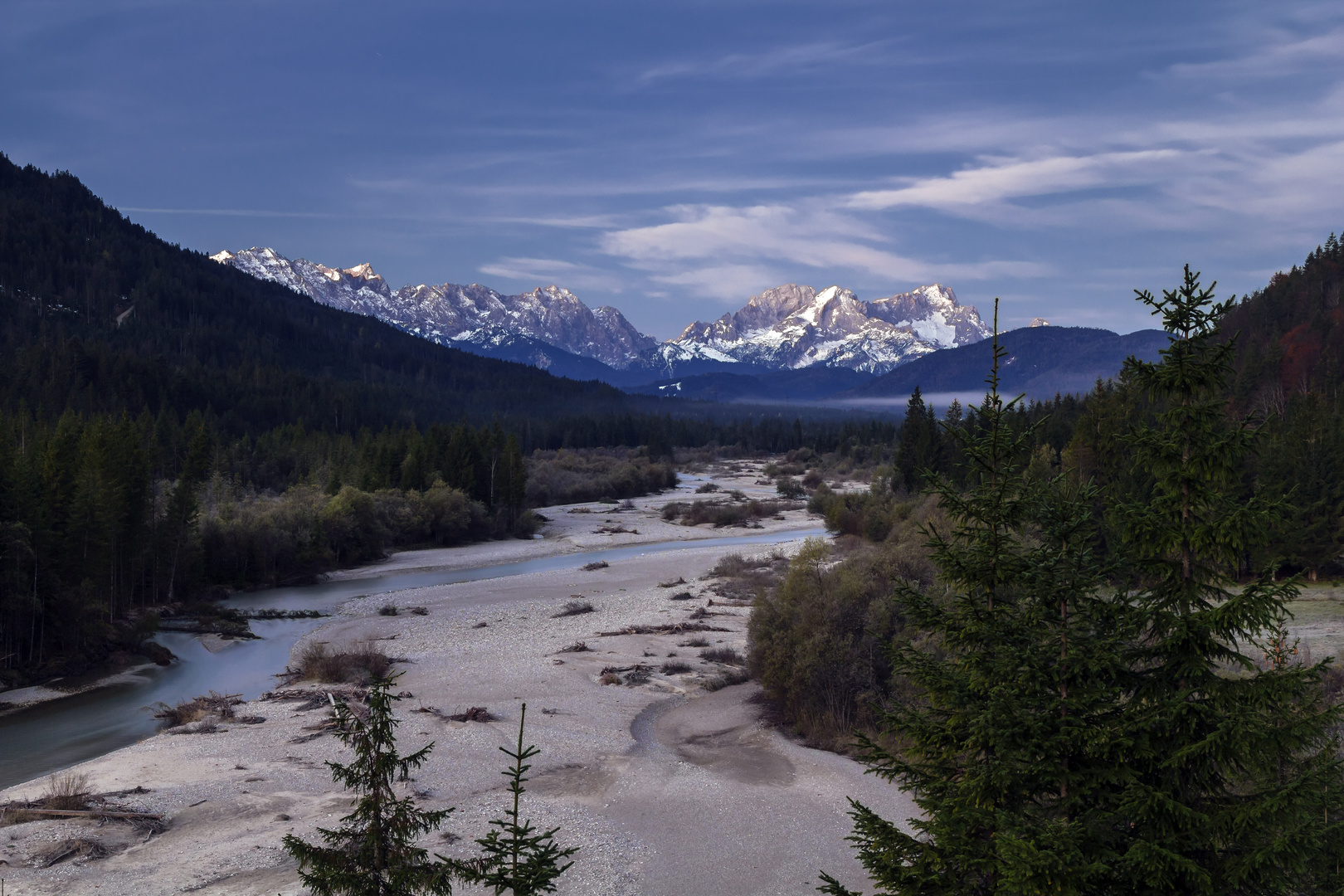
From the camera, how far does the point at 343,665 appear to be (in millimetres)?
31078

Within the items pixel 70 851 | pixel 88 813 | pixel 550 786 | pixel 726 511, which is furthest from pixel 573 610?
pixel 726 511

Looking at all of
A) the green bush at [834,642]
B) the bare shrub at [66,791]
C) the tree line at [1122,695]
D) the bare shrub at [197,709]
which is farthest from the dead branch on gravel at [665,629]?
the tree line at [1122,695]

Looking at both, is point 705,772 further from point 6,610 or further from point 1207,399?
point 6,610

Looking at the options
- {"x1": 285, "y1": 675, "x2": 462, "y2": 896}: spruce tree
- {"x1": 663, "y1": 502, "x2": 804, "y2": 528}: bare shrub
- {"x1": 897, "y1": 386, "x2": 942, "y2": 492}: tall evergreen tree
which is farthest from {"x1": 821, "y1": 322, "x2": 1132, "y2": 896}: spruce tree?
{"x1": 663, "y1": 502, "x2": 804, "y2": 528}: bare shrub

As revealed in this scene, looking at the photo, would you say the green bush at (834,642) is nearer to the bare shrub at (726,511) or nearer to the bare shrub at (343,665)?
the bare shrub at (343,665)

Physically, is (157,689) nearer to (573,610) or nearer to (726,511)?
(573,610)

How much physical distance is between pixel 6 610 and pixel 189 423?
65.0 meters

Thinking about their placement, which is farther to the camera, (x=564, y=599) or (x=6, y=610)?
(x=564, y=599)

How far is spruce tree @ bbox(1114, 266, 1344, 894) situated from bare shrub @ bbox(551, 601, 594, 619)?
37182 millimetres

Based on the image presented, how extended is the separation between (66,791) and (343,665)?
41.6 feet

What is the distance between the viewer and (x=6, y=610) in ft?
99.8

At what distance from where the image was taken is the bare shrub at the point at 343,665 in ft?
100

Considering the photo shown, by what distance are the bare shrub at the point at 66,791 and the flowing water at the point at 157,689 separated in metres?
2.04

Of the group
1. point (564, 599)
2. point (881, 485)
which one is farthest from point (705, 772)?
point (881, 485)
